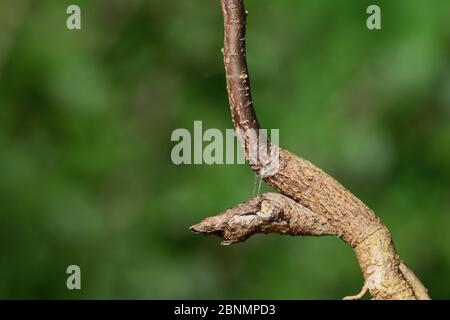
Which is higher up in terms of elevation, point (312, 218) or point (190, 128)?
point (190, 128)

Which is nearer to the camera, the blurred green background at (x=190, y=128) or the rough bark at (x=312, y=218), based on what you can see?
the rough bark at (x=312, y=218)

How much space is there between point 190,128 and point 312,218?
73.4 inches

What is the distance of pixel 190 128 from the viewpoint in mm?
2773

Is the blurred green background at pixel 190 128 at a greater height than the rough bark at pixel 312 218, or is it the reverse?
the blurred green background at pixel 190 128

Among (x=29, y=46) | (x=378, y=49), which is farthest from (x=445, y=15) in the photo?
(x=29, y=46)

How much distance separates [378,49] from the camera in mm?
2676

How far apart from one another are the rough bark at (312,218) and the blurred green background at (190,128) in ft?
5.57

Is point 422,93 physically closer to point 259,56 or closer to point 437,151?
point 437,151

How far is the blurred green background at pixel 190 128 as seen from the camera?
2.66 metres

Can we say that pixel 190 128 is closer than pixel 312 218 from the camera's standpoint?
No

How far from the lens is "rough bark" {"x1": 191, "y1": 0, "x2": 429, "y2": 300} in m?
0.90

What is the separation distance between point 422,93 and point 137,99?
0.86 metres

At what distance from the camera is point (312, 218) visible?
0.93m

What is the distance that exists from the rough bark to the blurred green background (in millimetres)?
1699
